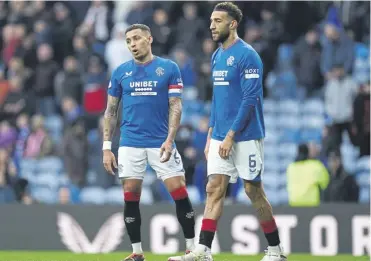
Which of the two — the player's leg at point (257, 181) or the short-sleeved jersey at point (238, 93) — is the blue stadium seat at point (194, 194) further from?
the short-sleeved jersey at point (238, 93)

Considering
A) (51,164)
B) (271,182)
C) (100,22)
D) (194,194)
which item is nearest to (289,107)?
(271,182)

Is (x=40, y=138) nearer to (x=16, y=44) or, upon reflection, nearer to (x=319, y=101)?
(x=16, y=44)

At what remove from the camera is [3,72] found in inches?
887

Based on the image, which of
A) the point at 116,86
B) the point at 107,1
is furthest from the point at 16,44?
the point at 116,86

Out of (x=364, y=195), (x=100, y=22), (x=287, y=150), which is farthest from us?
(x=100, y=22)

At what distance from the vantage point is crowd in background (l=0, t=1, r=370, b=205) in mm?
19875

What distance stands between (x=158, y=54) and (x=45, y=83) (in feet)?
7.64

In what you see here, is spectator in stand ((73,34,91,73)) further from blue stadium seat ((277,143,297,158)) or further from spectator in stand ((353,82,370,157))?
spectator in stand ((353,82,370,157))

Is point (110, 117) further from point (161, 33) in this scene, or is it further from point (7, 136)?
point (161, 33)

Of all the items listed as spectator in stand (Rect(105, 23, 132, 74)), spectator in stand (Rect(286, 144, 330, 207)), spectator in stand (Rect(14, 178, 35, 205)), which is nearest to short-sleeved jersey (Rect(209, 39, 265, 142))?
spectator in stand (Rect(286, 144, 330, 207))

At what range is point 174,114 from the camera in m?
11.3

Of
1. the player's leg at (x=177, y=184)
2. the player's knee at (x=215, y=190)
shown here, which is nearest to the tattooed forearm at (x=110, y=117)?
the player's leg at (x=177, y=184)

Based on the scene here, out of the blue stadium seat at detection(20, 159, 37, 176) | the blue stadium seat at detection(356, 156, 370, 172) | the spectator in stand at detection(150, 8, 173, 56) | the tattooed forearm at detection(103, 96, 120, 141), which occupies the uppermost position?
the spectator in stand at detection(150, 8, 173, 56)

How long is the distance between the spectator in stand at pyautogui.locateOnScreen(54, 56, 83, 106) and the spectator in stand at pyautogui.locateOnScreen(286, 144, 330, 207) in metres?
5.37
